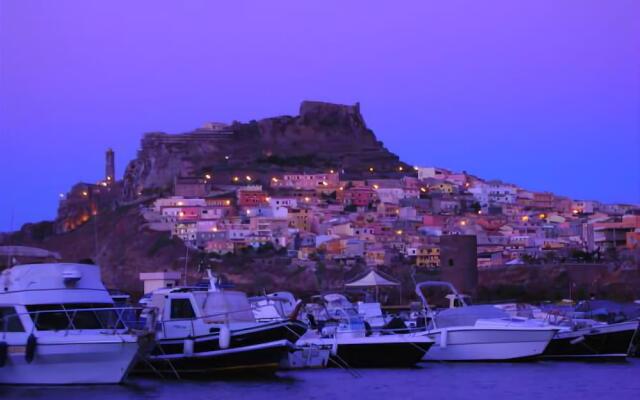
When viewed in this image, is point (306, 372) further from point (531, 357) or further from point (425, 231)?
point (425, 231)

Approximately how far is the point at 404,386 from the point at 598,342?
8068mm

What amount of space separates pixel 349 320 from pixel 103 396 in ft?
34.2

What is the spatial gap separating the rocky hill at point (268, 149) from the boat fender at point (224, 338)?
90823mm

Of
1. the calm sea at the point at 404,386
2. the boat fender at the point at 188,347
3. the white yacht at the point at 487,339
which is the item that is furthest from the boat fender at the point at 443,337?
the boat fender at the point at 188,347

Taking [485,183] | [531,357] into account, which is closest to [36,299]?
[531,357]

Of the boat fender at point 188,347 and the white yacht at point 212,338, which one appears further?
the boat fender at point 188,347

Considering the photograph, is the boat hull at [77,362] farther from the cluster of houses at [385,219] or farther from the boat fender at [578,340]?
the cluster of houses at [385,219]

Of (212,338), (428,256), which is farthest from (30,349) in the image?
(428,256)

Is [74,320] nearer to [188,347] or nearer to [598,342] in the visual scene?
[188,347]

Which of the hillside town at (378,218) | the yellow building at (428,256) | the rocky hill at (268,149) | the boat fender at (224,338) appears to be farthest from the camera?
the rocky hill at (268,149)

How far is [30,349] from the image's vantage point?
22609mm

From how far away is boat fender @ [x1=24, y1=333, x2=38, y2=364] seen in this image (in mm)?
22562

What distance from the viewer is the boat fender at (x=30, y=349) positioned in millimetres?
22562

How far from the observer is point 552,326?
1202 inches
